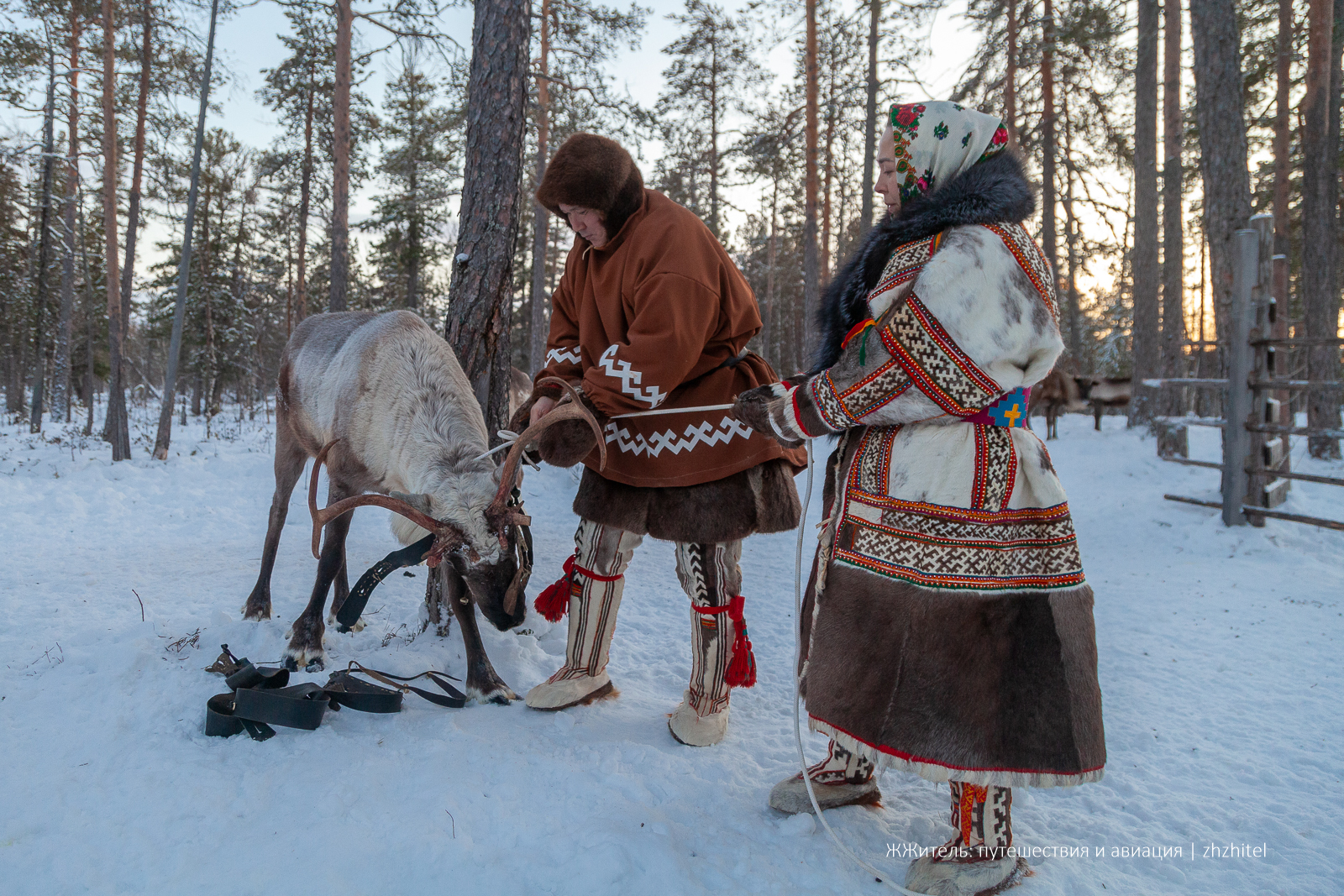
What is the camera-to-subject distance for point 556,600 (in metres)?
2.89

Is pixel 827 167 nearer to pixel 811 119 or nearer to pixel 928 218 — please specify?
pixel 811 119

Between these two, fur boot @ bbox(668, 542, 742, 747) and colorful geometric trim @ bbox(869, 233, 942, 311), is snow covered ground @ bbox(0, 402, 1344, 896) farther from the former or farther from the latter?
colorful geometric trim @ bbox(869, 233, 942, 311)

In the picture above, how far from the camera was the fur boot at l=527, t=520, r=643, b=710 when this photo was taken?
2.81 m

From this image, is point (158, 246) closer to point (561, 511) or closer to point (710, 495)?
point (561, 511)

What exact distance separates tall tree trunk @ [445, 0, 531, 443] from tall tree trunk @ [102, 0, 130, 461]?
30.3 feet

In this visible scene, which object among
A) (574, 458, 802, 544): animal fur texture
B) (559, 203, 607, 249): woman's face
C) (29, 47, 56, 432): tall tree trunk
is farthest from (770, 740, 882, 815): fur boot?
(29, 47, 56, 432): tall tree trunk

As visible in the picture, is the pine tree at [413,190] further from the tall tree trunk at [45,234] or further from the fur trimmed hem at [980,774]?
the fur trimmed hem at [980,774]

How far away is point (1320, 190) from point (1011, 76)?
16.8 feet

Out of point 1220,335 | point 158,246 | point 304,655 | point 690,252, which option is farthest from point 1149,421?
point 158,246

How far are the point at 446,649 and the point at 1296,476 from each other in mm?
6971

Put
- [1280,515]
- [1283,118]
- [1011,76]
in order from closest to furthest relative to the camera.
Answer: [1280,515] < [1283,118] < [1011,76]

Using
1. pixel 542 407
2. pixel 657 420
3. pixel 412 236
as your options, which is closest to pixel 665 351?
pixel 657 420

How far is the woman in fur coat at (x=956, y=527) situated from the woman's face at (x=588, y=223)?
3.48 ft

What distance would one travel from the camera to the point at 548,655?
3434 millimetres
